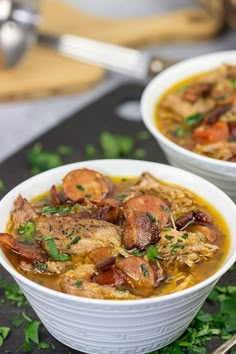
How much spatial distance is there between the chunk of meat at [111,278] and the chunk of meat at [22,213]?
0.42 meters

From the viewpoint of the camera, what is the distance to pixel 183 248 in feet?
9.52

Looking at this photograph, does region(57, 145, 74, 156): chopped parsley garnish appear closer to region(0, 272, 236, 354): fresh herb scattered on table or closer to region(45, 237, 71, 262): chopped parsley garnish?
region(0, 272, 236, 354): fresh herb scattered on table

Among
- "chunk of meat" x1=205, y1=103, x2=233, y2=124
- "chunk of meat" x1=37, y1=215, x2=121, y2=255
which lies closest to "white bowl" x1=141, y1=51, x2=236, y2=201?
→ "chunk of meat" x1=205, y1=103, x2=233, y2=124

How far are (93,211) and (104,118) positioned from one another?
1.64m

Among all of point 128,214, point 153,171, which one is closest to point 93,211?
point 128,214

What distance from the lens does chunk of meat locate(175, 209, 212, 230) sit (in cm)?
305

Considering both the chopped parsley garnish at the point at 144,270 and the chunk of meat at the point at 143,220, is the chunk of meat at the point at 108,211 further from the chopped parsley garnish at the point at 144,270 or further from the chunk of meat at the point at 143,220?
the chopped parsley garnish at the point at 144,270

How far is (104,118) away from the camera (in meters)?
4.71

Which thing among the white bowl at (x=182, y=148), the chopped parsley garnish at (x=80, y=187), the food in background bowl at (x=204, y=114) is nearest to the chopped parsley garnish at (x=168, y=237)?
the chopped parsley garnish at (x=80, y=187)

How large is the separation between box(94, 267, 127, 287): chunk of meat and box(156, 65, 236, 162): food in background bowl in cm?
102

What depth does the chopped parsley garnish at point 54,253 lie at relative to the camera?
2859 millimetres

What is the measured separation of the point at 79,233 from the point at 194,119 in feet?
3.82

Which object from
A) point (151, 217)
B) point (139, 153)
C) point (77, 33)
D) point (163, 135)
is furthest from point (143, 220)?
point (77, 33)

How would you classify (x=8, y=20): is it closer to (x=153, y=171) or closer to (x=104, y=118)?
(x=104, y=118)
